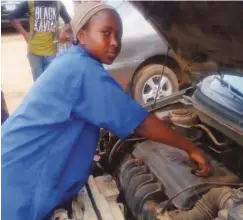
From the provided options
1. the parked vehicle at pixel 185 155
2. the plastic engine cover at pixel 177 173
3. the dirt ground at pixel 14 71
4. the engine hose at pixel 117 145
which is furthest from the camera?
the dirt ground at pixel 14 71

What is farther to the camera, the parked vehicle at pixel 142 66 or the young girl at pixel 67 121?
the parked vehicle at pixel 142 66

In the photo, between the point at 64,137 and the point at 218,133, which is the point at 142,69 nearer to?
the point at 218,133

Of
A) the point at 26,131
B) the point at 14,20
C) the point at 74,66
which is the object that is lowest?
the point at 14,20

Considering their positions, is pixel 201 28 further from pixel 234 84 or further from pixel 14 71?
pixel 14 71

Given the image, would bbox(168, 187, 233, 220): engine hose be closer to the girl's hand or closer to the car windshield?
the girl's hand

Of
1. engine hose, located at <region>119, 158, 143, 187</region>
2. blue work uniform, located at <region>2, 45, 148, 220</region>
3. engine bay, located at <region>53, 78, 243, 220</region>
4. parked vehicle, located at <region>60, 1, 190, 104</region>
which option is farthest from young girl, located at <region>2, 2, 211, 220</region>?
parked vehicle, located at <region>60, 1, 190, 104</region>

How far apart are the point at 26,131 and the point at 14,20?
366cm

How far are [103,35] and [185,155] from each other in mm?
803

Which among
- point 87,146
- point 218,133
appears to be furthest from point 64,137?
point 218,133

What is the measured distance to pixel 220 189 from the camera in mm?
1770

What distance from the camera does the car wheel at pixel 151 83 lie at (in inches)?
196

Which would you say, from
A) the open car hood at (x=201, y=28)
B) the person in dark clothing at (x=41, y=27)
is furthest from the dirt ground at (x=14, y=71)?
the open car hood at (x=201, y=28)

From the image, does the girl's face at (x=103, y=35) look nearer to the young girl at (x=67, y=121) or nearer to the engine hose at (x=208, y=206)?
the young girl at (x=67, y=121)

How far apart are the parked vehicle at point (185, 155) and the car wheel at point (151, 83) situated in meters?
2.35
